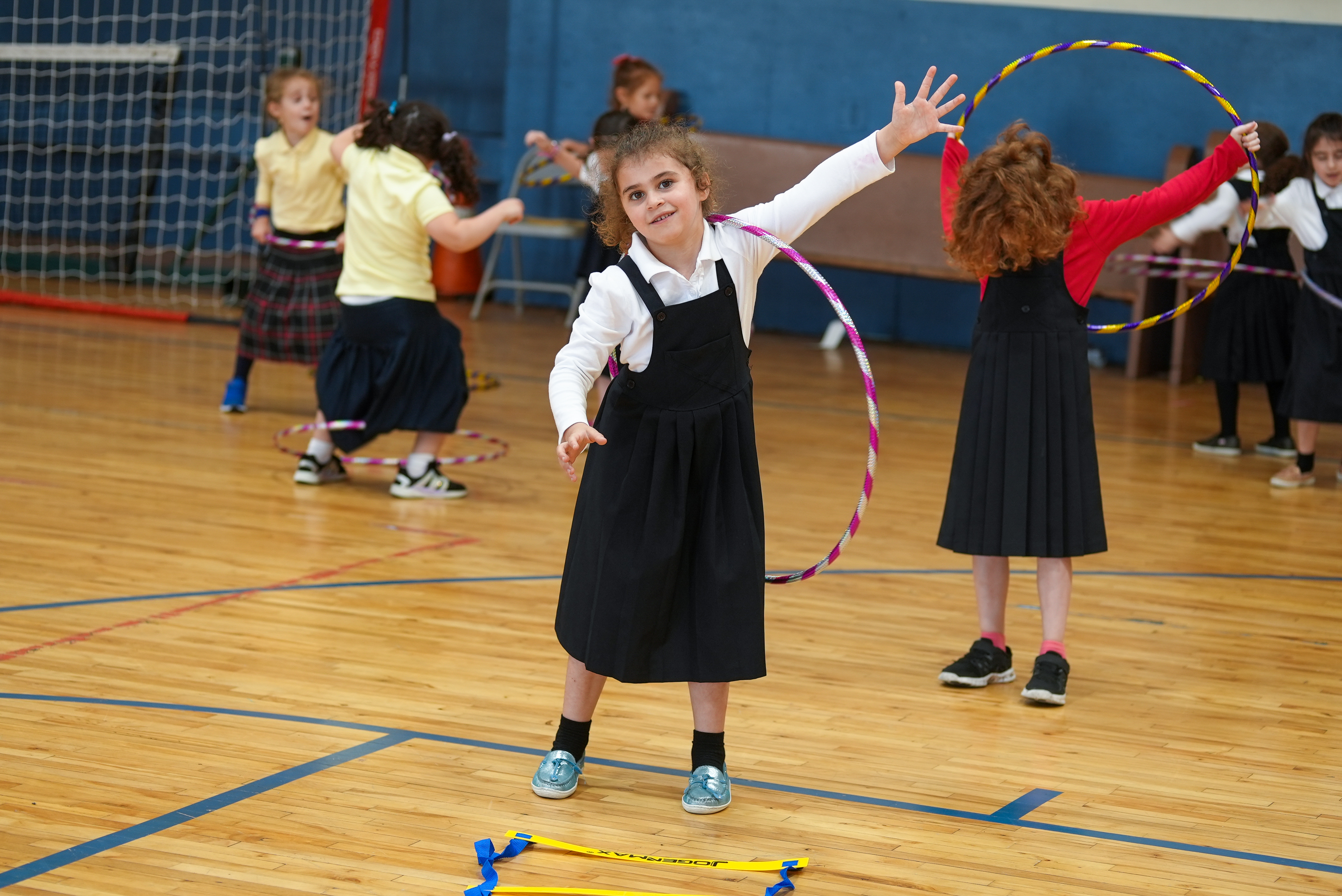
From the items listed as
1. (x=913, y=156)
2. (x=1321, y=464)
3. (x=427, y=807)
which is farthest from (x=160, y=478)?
(x=913, y=156)

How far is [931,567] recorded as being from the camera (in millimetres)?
4656

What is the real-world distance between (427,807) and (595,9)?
30.2ft

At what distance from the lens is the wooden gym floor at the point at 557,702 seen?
8.11ft

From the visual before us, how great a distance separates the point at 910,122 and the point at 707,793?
1.28 meters

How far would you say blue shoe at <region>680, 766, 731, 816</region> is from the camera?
2.67 metres

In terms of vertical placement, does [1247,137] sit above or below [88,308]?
above

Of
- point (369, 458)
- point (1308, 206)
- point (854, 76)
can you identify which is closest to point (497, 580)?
point (369, 458)

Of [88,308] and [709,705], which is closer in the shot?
[709,705]

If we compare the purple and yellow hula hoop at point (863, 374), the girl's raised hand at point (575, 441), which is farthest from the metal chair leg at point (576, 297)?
the girl's raised hand at point (575, 441)

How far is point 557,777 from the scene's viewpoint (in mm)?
2703

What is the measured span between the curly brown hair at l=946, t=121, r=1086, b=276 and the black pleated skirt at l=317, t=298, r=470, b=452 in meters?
2.32

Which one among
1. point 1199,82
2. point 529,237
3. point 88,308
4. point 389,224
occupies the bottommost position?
point 88,308

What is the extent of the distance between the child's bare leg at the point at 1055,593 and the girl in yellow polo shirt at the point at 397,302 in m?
2.45

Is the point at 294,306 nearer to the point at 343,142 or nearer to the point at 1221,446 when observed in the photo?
the point at 343,142
